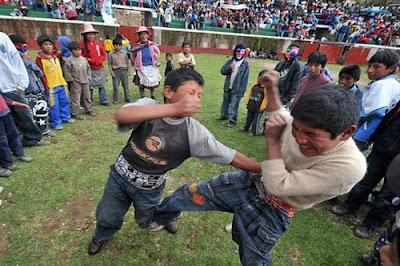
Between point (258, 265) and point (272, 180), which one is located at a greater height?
point (272, 180)

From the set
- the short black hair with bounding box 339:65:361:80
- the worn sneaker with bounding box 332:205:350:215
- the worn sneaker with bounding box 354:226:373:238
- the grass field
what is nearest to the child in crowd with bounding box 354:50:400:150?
the short black hair with bounding box 339:65:361:80

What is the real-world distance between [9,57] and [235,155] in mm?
3819

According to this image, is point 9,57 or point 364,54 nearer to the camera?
point 9,57

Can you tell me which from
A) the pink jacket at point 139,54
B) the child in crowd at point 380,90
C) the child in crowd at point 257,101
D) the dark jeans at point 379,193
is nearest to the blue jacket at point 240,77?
the child in crowd at point 257,101

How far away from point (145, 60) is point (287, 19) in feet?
73.6

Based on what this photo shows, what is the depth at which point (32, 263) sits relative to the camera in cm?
240

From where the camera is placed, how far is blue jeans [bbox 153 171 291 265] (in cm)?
179

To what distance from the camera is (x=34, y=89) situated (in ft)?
14.1

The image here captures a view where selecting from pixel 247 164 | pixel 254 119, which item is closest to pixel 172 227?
pixel 247 164

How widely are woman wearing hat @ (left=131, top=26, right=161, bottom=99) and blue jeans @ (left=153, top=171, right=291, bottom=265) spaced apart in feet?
17.0

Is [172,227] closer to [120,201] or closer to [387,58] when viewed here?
[120,201]

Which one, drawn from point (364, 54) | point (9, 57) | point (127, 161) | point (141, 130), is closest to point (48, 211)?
point (127, 161)

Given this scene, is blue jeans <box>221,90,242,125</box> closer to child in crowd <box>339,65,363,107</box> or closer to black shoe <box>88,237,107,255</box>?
child in crowd <box>339,65,363,107</box>

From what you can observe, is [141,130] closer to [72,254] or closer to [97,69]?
[72,254]
